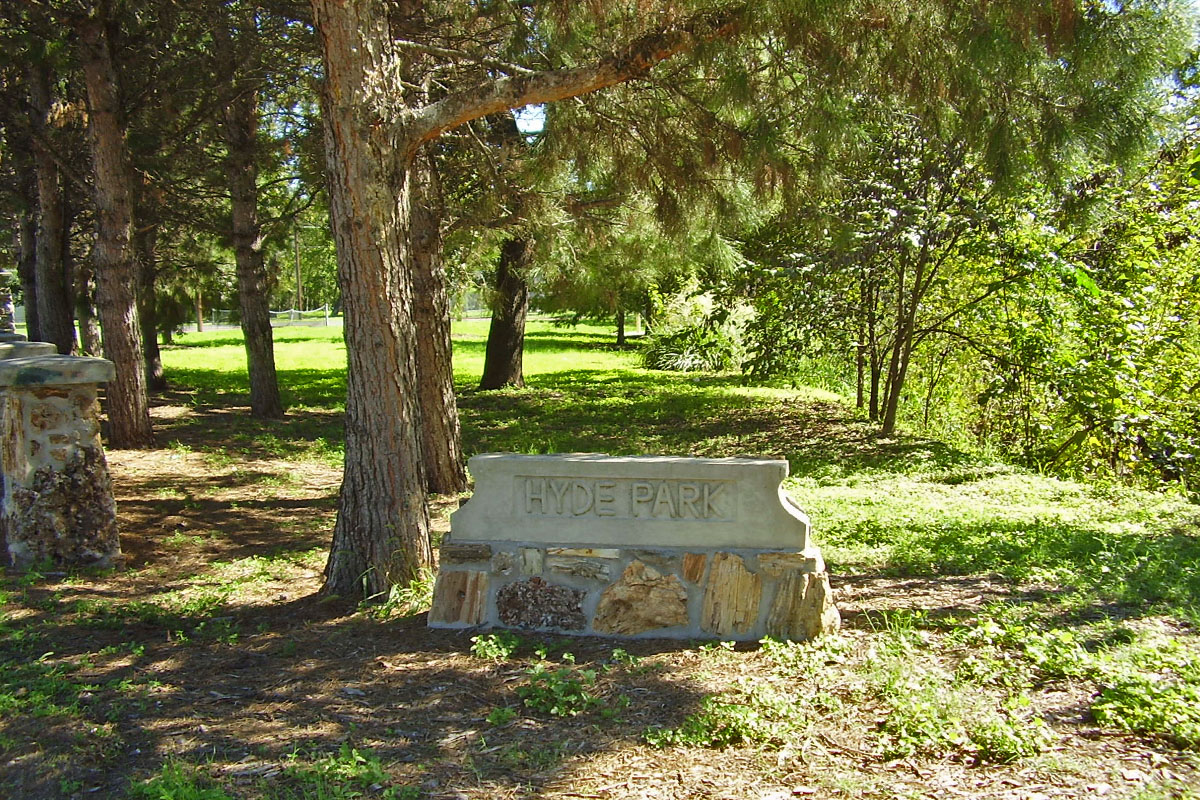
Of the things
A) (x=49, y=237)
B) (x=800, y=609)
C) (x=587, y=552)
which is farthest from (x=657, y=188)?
(x=49, y=237)

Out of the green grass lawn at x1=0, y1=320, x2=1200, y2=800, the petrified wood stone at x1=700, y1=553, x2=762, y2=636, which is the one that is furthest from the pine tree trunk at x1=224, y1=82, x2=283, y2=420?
the petrified wood stone at x1=700, y1=553, x2=762, y2=636

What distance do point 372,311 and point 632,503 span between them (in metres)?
1.81

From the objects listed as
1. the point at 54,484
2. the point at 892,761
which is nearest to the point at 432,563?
the point at 54,484

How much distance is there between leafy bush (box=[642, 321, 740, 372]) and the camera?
1841cm

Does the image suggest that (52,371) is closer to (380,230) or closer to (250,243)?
(380,230)

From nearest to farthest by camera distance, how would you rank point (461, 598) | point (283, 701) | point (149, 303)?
point (283, 701) → point (461, 598) → point (149, 303)

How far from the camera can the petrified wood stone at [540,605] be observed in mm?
4711

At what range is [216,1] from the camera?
934 centimetres

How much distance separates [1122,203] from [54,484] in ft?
33.7

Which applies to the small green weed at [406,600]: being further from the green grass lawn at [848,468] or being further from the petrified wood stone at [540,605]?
the green grass lawn at [848,468]

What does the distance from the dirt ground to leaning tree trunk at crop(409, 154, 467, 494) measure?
8.17 ft

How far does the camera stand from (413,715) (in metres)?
3.78

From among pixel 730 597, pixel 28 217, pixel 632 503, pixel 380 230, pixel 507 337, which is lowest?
pixel 730 597

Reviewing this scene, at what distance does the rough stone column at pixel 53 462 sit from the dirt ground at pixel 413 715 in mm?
274
